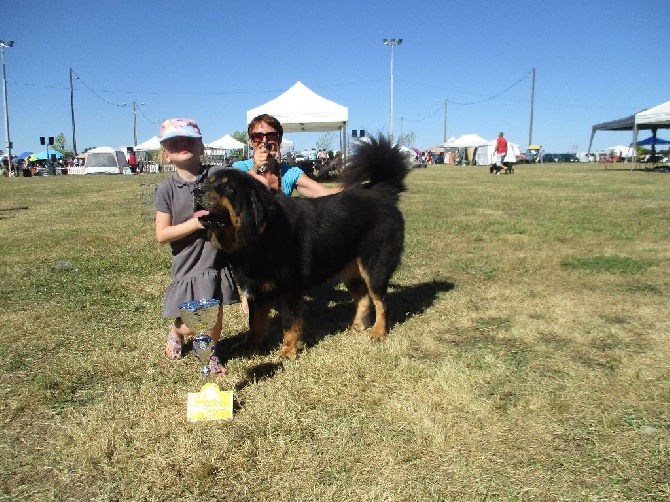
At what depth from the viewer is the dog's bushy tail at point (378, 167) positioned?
5.06 m

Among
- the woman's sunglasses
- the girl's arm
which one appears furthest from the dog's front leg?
the woman's sunglasses

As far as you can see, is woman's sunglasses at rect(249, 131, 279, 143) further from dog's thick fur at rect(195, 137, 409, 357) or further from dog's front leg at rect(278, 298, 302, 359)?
dog's front leg at rect(278, 298, 302, 359)

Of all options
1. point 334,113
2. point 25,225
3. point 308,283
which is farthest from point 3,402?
point 334,113

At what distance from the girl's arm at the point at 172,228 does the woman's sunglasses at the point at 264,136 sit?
1278mm

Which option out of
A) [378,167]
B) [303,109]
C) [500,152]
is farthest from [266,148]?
[500,152]

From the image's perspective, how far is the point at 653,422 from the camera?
2.96 m

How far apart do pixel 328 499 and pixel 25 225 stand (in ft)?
37.3

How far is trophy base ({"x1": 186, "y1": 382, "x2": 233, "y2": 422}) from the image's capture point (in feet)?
9.98

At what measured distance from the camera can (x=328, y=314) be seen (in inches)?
211

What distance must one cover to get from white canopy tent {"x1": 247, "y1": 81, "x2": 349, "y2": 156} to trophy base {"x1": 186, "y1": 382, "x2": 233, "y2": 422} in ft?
61.4

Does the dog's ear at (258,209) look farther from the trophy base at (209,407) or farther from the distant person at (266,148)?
the trophy base at (209,407)

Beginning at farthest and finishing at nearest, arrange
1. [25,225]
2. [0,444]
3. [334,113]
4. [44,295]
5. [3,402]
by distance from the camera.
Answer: [334,113]
[25,225]
[44,295]
[3,402]
[0,444]

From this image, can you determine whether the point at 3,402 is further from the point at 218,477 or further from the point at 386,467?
the point at 386,467

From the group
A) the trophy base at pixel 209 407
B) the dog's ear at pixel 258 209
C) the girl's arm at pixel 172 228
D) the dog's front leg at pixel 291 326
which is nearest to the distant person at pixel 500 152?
the dog's front leg at pixel 291 326
